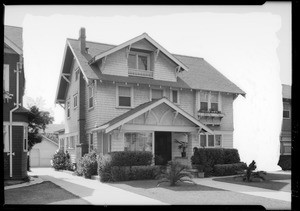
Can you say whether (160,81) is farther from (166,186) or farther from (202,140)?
(166,186)

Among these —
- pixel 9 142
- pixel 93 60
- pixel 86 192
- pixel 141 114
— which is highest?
pixel 93 60

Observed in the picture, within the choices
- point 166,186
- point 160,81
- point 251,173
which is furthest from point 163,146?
point 166,186

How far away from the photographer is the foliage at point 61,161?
24.5m

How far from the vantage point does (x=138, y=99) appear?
73.1 ft

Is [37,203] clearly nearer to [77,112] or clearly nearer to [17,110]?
[17,110]

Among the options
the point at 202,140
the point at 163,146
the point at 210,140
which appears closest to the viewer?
the point at 163,146

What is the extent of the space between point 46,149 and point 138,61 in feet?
34.3

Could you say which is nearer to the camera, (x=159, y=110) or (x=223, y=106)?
(x=159, y=110)

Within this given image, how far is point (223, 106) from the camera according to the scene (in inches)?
979

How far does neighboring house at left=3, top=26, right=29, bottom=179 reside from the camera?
669 inches

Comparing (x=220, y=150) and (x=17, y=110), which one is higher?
(x=17, y=110)

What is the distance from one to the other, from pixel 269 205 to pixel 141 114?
10060 millimetres

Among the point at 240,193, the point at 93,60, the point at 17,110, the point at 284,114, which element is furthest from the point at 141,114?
the point at 284,114

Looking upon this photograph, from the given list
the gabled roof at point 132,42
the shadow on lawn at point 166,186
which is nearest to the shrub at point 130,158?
the shadow on lawn at point 166,186
